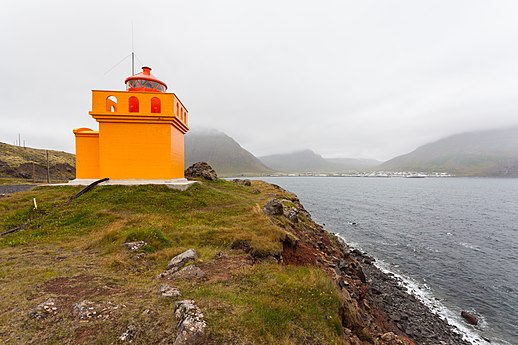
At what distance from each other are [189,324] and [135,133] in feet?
61.9

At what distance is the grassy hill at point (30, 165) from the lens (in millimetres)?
48312

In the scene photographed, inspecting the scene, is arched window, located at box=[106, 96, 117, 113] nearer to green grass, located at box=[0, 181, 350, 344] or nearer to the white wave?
green grass, located at box=[0, 181, 350, 344]

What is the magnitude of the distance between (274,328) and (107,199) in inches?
640

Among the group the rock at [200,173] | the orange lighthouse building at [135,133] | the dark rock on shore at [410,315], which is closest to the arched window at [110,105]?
the orange lighthouse building at [135,133]

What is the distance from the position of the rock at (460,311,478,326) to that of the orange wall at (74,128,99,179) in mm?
31905

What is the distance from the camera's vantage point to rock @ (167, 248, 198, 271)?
9084mm

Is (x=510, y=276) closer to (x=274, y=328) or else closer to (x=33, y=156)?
(x=274, y=328)

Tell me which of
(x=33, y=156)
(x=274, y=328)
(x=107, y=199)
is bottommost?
(x=274, y=328)

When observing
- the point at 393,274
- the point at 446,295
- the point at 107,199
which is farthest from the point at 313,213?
the point at 107,199

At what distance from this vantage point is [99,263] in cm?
923

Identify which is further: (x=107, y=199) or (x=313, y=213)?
(x=313, y=213)

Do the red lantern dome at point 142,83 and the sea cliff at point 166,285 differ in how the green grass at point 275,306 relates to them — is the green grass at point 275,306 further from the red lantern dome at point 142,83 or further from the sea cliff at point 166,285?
the red lantern dome at point 142,83

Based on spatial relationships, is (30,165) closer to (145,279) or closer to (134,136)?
(134,136)

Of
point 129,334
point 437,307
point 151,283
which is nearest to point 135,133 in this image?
point 151,283
